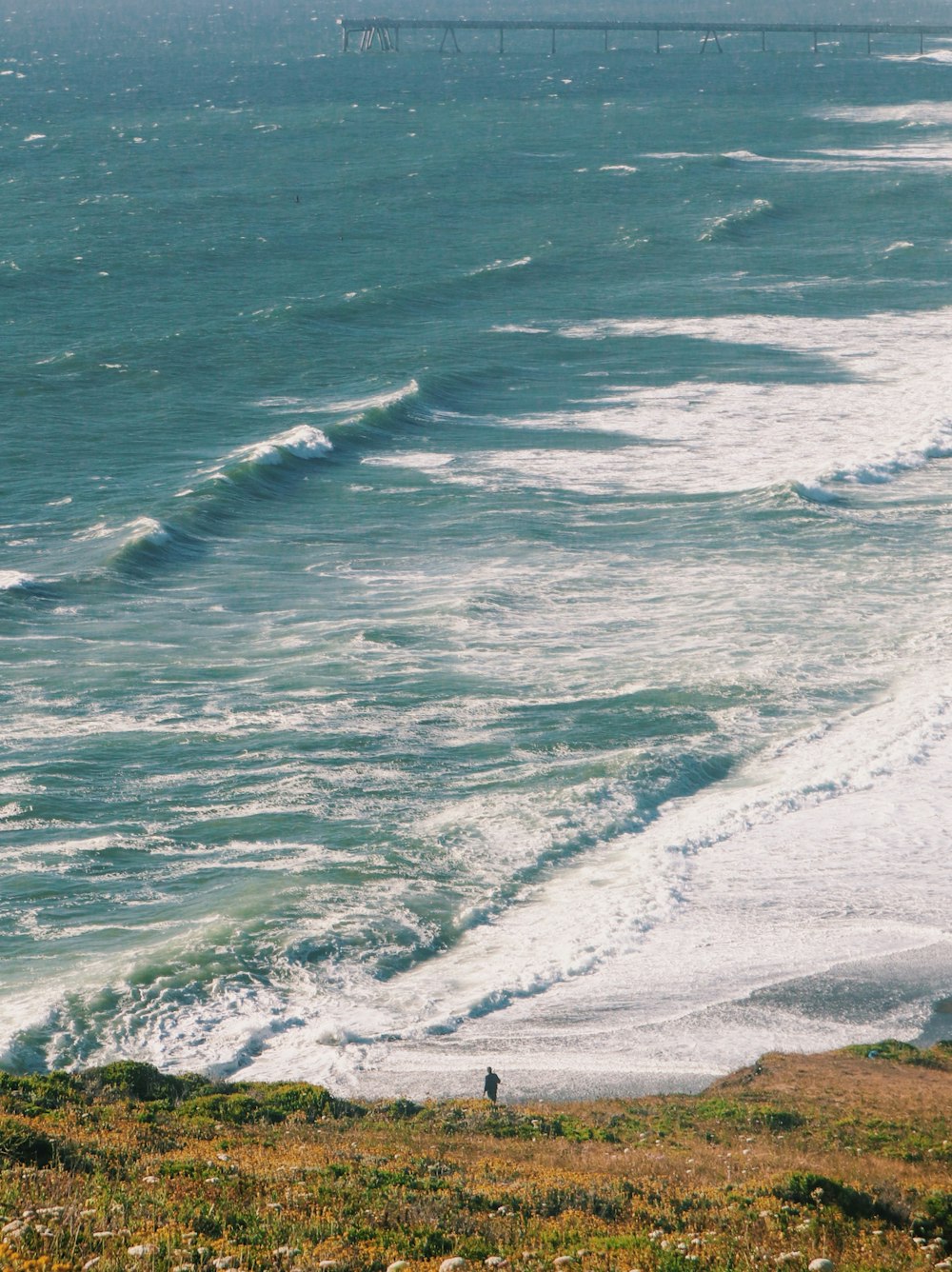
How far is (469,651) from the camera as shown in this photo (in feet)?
127

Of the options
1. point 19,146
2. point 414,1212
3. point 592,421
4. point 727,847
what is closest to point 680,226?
point 592,421

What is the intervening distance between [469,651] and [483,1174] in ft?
74.6

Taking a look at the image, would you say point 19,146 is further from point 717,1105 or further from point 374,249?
point 717,1105

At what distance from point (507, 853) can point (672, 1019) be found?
6149 mm

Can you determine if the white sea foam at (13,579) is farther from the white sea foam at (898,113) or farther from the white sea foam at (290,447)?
the white sea foam at (898,113)

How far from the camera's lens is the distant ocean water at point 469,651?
2497 centimetres

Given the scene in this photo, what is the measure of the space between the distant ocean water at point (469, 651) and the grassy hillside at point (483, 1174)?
2.18 metres

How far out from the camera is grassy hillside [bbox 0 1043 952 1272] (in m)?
13.3

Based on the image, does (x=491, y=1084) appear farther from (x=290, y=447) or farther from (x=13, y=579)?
(x=290, y=447)

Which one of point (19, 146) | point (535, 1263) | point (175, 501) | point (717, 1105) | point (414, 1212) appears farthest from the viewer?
point (19, 146)

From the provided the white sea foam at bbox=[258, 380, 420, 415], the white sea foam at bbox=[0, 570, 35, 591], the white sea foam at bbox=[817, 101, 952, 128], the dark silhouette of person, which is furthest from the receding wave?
the dark silhouette of person

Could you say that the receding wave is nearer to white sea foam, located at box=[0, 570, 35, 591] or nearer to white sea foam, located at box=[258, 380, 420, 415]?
white sea foam, located at box=[258, 380, 420, 415]

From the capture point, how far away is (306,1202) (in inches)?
575

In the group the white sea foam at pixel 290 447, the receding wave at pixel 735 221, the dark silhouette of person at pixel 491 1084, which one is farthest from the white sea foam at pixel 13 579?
the receding wave at pixel 735 221
